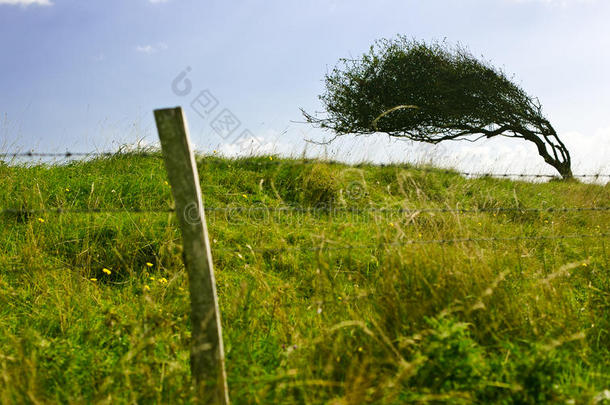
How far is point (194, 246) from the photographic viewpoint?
234 centimetres

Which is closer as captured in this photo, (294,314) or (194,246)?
(194,246)

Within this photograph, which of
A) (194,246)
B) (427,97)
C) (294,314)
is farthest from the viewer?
(427,97)

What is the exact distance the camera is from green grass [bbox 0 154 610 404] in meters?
2.36

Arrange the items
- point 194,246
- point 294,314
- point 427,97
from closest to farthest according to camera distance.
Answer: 1. point 194,246
2. point 294,314
3. point 427,97

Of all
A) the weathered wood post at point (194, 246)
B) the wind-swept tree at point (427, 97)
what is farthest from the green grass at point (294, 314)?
the wind-swept tree at point (427, 97)

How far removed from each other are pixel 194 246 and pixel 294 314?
4.85ft

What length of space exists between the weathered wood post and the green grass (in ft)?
0.51

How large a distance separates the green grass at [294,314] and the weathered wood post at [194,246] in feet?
0.51

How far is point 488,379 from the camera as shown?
2.45 metres

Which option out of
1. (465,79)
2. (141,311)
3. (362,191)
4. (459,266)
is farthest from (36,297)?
(465,79)

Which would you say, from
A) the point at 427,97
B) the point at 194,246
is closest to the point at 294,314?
the point at 194,246

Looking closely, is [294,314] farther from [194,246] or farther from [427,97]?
[427,97]

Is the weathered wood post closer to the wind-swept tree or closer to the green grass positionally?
the green grass

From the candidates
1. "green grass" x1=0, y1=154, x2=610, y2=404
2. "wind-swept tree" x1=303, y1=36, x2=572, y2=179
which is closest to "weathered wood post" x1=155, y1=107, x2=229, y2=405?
"green grass" x1=0, y1=154, x2=610, y2=404
